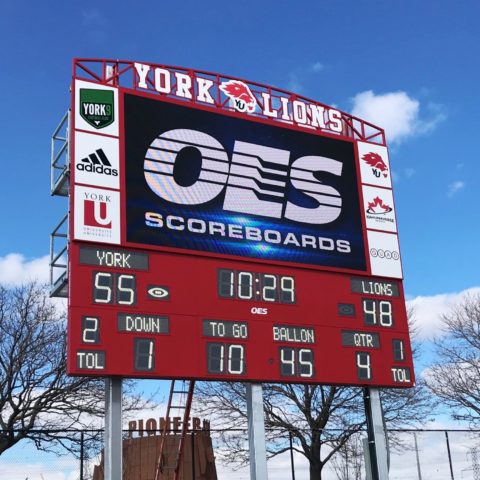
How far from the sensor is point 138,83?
594 inches

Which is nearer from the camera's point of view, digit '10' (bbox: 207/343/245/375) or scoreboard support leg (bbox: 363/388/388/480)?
digit '10' (bbox: 207/343/245/375)

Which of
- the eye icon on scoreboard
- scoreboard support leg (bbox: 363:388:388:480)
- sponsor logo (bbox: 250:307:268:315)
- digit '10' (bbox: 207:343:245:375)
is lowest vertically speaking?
scoreboard support leg (bbox: 363:388:388:480)

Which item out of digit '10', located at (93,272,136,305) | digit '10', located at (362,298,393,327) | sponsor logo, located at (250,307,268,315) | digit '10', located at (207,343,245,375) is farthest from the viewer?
digit '10', located at (362,298,393,327)

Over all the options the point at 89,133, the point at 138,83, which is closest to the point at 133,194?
the point at 89,133

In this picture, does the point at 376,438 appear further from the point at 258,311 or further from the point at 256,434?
the point at 258,311

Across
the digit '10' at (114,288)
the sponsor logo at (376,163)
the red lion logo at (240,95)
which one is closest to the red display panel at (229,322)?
the digit '10' at (114,288)

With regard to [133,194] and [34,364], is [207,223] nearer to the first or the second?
[133,194]

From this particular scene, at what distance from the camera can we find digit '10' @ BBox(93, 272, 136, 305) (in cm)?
1250

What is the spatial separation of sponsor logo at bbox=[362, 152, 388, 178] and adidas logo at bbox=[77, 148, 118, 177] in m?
5.97

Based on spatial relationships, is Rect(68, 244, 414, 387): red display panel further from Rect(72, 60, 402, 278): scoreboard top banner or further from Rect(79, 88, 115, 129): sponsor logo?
Rect(79, 88, 115, 129): sponsor logo

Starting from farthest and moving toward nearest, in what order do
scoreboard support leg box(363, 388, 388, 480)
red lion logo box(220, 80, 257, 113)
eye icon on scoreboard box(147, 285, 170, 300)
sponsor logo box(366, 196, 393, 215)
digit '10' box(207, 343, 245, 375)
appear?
sponsor logo box(366, 196, 393, 215), red lion logo box(220, 80, 257, 113), scoreboard support leg box(363, 388, 388, 480), digit '10' box(207, 343, 245, 375), eye icon on scoreboard box(147, 285, 170, 300)

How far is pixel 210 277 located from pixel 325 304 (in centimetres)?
242

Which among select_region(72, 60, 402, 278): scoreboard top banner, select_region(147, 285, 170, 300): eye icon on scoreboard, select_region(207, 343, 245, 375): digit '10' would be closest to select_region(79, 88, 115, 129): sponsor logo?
select_region(72, 60, 402, 278): scoreboard top banner

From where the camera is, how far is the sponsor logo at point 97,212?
13000 millimetres
